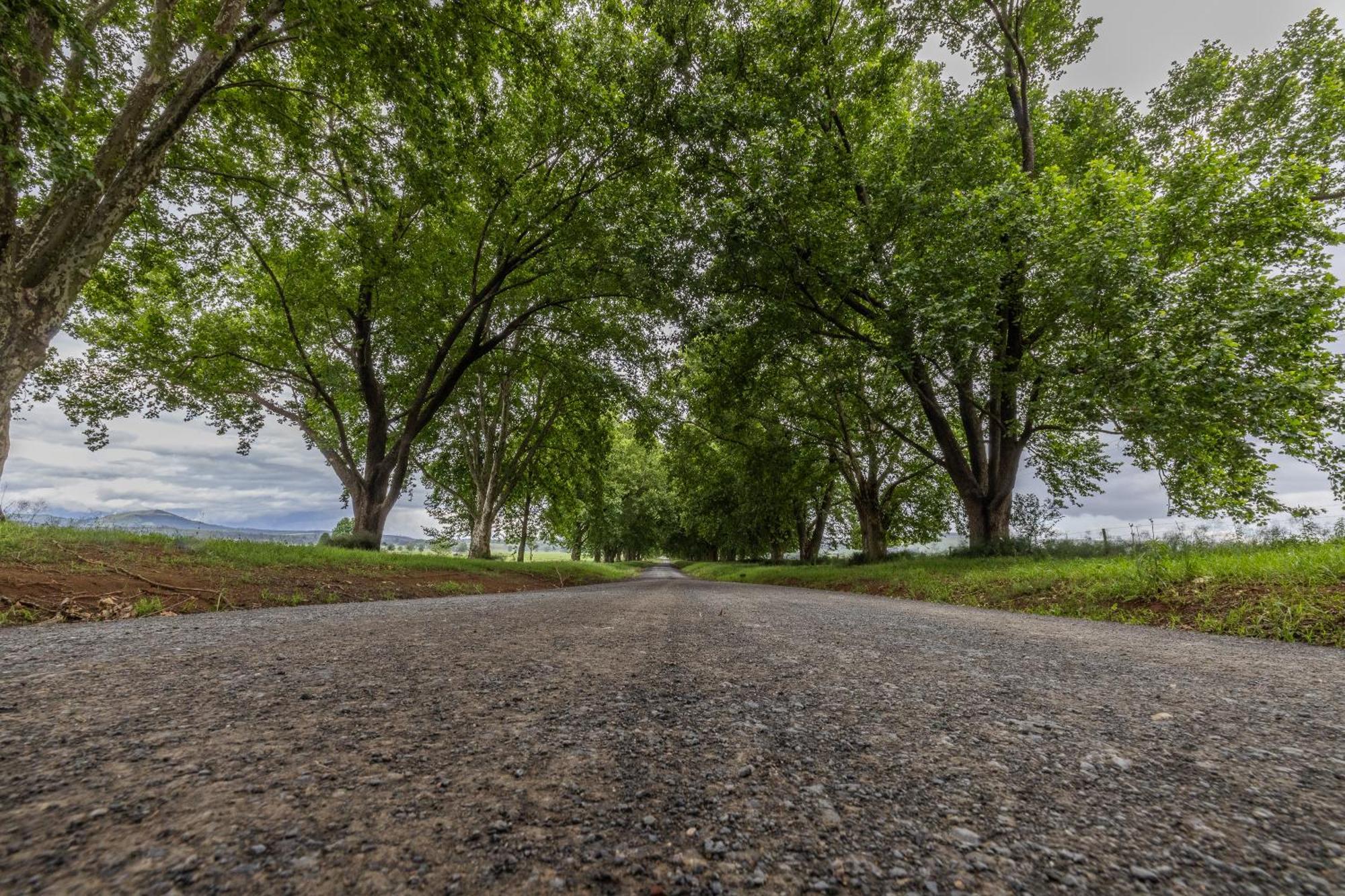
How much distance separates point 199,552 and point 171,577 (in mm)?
1825

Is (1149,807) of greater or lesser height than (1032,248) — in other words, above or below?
below

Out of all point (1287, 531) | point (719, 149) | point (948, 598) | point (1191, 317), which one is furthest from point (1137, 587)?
point (719, 149)

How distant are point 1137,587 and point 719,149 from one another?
10.7 m

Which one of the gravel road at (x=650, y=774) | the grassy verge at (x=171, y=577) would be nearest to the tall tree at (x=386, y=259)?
the grassy verge at (x=171, y=577)

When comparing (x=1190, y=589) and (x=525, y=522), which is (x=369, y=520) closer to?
(x=525, y=522)

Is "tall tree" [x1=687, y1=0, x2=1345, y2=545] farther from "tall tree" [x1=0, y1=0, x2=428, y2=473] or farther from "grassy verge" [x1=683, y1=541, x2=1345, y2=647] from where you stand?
"tall tree" [x1=0, y1=0, x2=428, y2=473]

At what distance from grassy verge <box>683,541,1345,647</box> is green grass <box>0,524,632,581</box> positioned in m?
10.5

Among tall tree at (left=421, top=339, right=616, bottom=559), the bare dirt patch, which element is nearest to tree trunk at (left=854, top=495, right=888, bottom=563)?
tall tree at (left=421, top=339, right=616, bottom=559)

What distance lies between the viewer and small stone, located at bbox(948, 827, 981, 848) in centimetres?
101

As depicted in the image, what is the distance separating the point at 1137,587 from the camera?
5.70m

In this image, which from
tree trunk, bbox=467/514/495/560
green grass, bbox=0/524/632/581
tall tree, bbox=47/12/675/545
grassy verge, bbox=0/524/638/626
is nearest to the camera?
grassy verge, bbox=0/524/638/626

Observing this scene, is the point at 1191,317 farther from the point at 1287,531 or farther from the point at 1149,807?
the point at 1149,807

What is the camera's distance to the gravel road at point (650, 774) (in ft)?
2.93

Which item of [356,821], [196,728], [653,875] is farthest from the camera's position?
[196,728]
